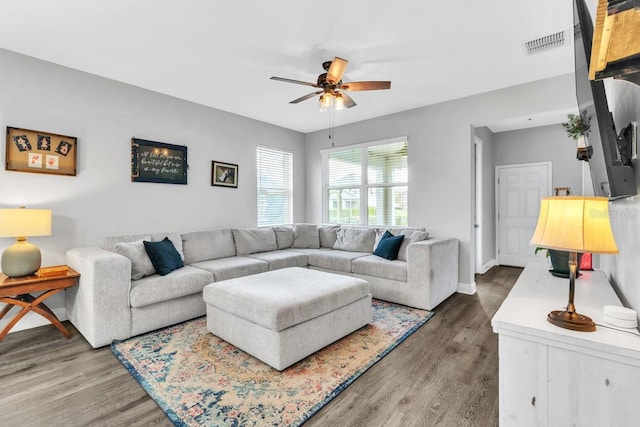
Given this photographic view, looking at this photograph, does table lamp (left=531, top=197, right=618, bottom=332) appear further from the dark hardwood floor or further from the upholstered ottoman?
the upholstered ottoman

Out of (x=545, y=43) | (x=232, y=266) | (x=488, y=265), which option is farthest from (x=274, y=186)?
(x=488, y=265)

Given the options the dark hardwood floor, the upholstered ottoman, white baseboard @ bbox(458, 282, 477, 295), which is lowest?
the dark hardwood floor

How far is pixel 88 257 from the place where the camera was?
104 inches

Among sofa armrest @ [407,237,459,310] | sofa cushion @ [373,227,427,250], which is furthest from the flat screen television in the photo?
sofa cushion @ [373,227,427,250]

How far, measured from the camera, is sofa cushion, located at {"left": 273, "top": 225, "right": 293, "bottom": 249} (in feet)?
16.1

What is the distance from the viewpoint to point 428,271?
336 centimetres

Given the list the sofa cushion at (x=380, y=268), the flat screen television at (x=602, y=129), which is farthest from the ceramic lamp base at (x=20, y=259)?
the flat screen television at (x=602, y=129)

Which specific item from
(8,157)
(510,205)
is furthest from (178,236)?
(510,205)

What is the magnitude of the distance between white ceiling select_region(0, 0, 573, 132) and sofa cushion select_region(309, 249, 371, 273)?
88.6 inches

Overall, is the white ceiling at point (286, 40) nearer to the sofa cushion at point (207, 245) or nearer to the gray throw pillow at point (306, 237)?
the sofa cushion at point (207, 245)

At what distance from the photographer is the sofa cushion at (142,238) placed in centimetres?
325

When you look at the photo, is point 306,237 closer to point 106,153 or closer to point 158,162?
point 158,162

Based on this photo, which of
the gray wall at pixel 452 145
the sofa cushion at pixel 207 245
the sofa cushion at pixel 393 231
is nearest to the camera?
the gray wall at pixel 452 145

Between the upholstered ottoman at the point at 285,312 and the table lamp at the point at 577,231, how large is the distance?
1.57 m
